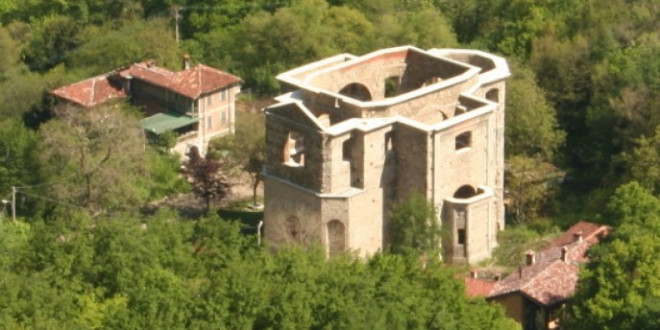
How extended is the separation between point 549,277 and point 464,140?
648 centimetres

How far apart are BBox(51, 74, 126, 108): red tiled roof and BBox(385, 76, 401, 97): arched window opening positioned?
11210mm

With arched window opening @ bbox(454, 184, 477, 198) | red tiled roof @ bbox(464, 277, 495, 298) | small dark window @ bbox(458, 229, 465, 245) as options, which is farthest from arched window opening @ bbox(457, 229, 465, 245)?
red tiled roof @ bbox(464, 277, 495, 298)

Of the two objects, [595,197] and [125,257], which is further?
[595,197]

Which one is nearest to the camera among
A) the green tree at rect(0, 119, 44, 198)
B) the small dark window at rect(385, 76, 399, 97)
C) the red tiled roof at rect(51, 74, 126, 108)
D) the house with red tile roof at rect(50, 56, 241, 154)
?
the small dark window at rect(385, 76, 399, 97)

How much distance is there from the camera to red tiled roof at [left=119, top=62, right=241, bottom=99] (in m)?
77.1

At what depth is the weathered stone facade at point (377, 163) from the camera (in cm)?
6078

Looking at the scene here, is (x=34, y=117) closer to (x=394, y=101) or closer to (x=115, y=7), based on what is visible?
(x=115, y=7)

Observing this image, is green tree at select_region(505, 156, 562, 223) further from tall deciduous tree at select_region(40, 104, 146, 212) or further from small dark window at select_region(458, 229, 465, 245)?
tall deciduous tree at select_region(40, 104, 146, 212)

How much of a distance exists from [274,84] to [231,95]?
3.08 meters

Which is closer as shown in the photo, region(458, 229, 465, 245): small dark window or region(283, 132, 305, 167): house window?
region(283, 132, 305, 167): house window

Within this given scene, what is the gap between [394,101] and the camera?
61406 mm

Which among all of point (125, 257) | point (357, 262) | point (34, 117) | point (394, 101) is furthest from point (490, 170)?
point (34, 117)

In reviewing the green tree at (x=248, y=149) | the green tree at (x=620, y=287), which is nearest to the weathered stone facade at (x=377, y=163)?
the green tree at (x=248, y=149)

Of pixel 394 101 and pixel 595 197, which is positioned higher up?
pixel 394 101
